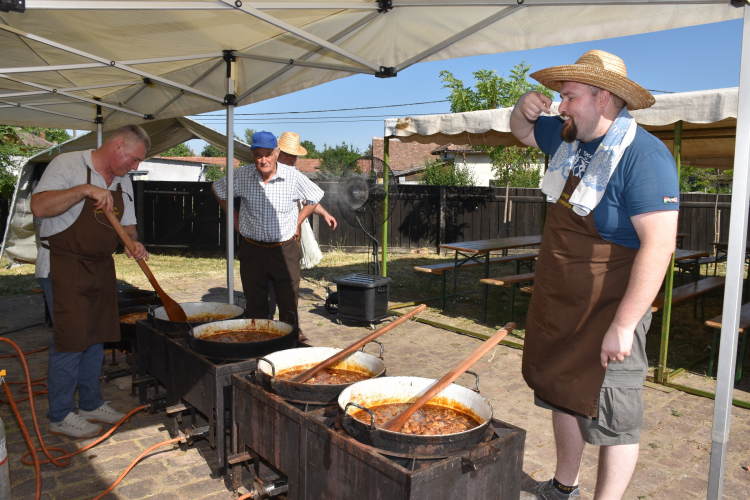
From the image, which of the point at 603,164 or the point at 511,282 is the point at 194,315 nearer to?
the point at 603,164

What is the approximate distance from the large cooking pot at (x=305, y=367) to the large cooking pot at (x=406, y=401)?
124mm

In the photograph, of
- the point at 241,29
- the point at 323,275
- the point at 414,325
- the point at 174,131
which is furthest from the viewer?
the point at 323,275

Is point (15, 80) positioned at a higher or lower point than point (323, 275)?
higher

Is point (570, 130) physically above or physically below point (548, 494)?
above

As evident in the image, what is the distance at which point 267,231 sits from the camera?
4949 millimetres

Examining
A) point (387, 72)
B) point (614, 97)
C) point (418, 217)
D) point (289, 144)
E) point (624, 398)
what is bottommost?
point (624, 398)

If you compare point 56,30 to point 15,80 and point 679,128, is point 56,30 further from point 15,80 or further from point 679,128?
point 679,128

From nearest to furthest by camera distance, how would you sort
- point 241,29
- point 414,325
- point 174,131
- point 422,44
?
point 422,44
point 241,29
point 414,325
point 174,131

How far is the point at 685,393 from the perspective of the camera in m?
4.85

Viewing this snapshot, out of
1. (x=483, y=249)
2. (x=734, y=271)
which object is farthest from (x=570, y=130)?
(x=483, y=249)

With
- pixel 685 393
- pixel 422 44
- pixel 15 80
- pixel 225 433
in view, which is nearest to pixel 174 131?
pixel 15 80

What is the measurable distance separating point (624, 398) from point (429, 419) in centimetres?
88

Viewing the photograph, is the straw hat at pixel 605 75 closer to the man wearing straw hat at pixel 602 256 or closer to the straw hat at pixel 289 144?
the man wearing straw hat at pixel 602 256

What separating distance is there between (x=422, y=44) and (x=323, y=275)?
7.96 metres
